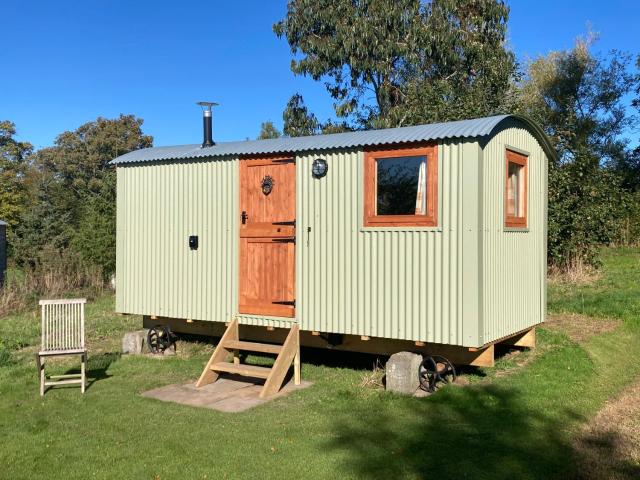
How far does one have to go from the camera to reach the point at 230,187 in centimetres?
809

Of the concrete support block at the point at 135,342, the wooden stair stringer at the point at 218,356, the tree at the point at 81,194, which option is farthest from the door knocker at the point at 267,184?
the tree at the point at 81,194

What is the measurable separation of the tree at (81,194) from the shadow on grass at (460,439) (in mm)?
13950

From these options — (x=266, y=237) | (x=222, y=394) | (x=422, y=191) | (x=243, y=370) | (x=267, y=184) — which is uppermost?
(x=267, y=184)

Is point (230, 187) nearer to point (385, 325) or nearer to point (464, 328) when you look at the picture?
point (385, 325)

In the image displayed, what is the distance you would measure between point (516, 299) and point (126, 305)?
5.60 m

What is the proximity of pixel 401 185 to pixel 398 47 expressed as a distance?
565 inches

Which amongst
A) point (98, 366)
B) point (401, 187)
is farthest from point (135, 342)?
point (401, 187)

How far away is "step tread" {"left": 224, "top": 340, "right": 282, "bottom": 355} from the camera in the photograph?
742 cm

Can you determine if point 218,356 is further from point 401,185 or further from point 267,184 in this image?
point 401,185

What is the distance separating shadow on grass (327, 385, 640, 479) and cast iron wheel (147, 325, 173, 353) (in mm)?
4121

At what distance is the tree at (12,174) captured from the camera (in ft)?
113

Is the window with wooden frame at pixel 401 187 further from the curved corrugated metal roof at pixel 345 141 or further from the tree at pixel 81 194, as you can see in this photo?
the tree at pixel 81 194

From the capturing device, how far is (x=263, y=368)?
7.29 metres

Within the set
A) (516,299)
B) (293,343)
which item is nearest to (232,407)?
(293,343)
